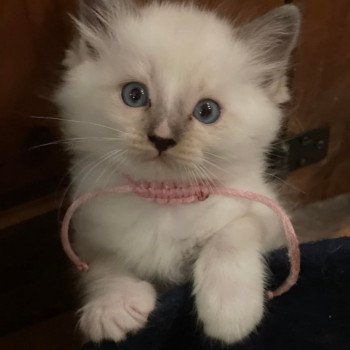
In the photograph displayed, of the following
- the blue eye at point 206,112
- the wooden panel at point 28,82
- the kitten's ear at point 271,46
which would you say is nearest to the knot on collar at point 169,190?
the blue eye at point 206,112

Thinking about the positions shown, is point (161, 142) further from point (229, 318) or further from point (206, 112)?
point (229, 318)

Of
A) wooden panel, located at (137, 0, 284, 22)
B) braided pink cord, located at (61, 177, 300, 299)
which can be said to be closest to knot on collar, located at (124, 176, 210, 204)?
braided pink cord, located at (61, 177, 300, 299)

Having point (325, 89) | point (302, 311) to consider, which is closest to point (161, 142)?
point (302, 311)

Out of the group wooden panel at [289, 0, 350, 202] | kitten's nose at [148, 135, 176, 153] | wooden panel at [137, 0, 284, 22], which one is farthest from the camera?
wooden panel at [289, 0, 350, 202]

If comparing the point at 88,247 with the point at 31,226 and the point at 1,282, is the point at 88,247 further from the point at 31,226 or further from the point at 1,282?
the point at 1,282

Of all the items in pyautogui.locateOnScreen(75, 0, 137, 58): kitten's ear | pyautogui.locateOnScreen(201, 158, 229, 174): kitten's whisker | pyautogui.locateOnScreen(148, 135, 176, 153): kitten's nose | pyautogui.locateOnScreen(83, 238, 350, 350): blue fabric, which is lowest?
pyautogui.locateOnScreen(83, 238, 350, 350): blue fabric

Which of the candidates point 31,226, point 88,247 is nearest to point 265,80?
point 88,247

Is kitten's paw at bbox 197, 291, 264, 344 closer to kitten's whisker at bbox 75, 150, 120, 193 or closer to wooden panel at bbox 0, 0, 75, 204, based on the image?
kitten's whisker at bbox 75, 150, 120, 193

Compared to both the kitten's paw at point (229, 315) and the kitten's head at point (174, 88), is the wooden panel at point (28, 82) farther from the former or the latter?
the kitten's paw at point (229, 315)
